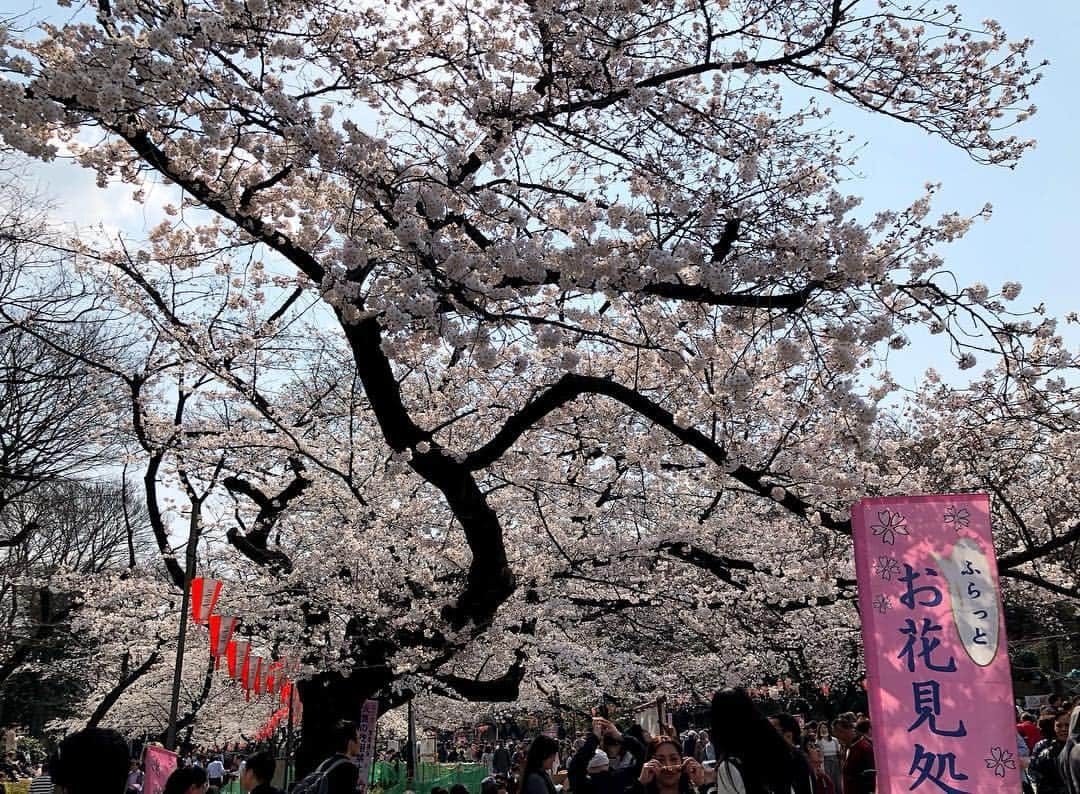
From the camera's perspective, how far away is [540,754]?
5.59m

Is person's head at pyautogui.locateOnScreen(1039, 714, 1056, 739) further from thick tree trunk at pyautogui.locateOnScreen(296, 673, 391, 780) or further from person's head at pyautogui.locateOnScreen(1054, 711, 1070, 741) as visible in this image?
thick tree trunk at pyautogui.locateOnScreen(296, 673, 391, 780)

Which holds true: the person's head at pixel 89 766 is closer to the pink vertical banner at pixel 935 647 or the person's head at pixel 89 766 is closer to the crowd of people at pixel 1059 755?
the pink vertical banner at pixel 935 647

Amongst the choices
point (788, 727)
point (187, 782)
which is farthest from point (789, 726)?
point (187, 782)

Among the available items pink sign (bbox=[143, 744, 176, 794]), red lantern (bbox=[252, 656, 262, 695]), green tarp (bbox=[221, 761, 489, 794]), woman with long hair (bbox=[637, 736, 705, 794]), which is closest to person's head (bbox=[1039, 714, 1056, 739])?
woman with long hair (bbox=[637, 736, 705, 794])

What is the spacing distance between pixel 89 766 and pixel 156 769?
22.0 feet

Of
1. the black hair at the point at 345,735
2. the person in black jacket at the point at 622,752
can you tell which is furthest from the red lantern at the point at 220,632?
the black hair at the point at 345,735

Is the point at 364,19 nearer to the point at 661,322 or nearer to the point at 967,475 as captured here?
the point at 661,322

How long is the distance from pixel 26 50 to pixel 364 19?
1.81 metres

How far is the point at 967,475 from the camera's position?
35.5ft

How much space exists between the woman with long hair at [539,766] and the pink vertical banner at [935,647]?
1.97m

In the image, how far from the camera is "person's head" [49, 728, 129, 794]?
288 cm

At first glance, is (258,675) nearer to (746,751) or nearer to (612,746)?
(612,746)

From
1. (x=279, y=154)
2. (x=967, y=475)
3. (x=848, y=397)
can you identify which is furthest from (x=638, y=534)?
(x=279, y=154)

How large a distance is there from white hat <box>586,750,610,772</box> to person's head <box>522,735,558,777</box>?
0.73m
